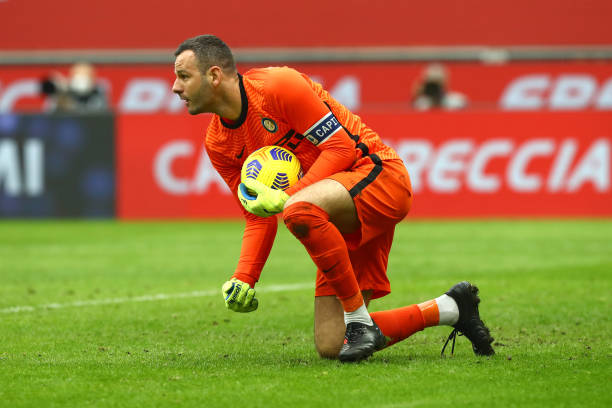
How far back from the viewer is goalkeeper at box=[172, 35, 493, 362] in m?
5.48

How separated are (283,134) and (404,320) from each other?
47.7 inches

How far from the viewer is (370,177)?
18.6 feet

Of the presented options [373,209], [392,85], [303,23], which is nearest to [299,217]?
[373,209]

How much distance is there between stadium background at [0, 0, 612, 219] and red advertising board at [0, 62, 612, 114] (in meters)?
0.03

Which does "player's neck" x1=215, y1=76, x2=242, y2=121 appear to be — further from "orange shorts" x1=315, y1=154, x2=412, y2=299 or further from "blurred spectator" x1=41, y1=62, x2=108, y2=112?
"blurred spectator" x1=41, y1=62, x2=108, y2=112

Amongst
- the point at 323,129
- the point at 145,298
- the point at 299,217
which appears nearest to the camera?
the point at 299,217

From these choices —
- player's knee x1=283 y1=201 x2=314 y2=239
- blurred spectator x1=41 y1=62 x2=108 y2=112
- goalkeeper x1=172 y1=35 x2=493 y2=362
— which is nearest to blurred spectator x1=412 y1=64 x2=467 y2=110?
blurred spectator x1=41 y1=62 x2=108 y2=112

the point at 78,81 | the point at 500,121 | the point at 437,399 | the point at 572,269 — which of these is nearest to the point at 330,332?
the point at 437,399

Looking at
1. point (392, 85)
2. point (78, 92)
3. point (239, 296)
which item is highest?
point (239, 296)

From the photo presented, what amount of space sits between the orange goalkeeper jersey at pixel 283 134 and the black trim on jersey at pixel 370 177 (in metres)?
0.08

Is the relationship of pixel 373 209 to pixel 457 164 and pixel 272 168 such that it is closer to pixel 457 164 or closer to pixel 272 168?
pixel 272 168

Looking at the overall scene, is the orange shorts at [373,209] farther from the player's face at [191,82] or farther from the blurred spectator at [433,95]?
the blurred spectator at [433,95]

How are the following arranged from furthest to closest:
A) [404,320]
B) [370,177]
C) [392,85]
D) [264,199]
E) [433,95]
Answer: [392,85] → [433,95] → [404,320] → [370,177] → [264,199]

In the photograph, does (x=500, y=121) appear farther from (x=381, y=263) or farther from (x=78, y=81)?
(x=381, y=263)
